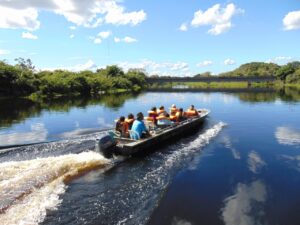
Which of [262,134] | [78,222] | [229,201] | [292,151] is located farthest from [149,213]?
[262,134]

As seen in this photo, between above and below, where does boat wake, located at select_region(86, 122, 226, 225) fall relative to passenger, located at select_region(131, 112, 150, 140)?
below

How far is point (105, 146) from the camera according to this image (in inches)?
686

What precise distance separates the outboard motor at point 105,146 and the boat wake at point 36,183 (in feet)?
0.98

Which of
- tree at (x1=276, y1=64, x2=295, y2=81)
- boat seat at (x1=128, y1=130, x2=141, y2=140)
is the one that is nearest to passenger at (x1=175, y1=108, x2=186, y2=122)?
boat seat at (x1=128, y1=130, x2=141, y2=140)

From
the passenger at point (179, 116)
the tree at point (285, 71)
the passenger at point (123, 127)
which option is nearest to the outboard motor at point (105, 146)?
the passenger at point (123, 127)

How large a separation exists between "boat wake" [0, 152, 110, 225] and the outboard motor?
30 cm

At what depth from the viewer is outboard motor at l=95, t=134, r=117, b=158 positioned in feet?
56.9

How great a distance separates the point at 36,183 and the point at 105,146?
4623mm

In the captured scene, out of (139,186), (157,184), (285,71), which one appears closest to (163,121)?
(157,184)

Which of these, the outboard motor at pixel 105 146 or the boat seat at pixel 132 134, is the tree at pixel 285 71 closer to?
the boat seat at pixel 132 134

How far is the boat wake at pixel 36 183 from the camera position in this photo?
11055 millimetres

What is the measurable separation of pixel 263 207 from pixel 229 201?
3.93 feet

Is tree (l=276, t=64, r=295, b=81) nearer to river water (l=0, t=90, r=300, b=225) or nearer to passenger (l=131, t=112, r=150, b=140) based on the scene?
river water (l=0, t=90, r=300, b=225)

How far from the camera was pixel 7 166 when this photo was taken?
49.7 ft
